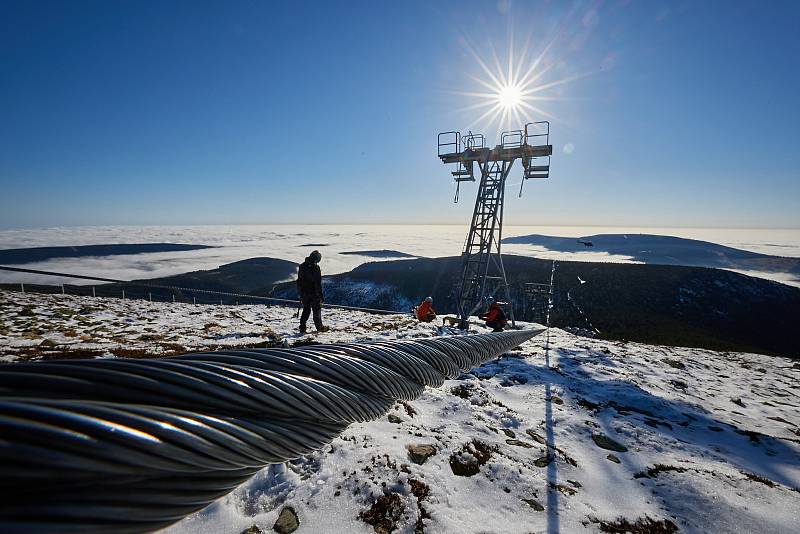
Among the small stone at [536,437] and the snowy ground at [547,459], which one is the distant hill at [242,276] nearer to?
the snowy ground at [547,459]

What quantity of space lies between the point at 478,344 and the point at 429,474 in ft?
3.21

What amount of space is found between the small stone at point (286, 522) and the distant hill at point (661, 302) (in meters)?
24.1

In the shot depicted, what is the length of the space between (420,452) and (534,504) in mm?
836

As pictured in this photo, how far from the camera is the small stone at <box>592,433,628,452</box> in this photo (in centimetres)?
308

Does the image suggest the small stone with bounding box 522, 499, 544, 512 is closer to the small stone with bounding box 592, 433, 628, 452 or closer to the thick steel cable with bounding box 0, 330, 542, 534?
the small stone with bounding box 592, 433, 628, 452

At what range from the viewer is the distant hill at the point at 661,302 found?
100ft

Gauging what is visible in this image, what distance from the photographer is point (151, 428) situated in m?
0.62

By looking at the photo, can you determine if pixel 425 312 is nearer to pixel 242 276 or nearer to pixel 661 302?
pixel 661 302

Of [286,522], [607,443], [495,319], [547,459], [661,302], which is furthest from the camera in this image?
[661,302]

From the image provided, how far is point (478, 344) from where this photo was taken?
7.51ft

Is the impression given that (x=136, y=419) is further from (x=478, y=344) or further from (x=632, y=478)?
(x=632, y=478)

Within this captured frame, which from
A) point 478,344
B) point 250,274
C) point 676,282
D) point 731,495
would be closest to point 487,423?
point 478,344

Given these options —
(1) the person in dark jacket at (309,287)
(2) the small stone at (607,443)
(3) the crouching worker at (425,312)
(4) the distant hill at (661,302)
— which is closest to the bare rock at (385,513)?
(2) the small stone at (607,443)

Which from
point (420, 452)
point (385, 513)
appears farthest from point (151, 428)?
point (420, 452)
